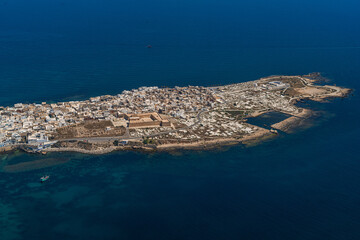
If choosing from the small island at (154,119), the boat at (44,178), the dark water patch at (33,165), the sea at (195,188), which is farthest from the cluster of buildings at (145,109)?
the boat at (44,178)

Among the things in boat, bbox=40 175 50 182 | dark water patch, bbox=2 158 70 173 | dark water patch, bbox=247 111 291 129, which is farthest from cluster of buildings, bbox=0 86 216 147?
dark water patch, bbox=247 111 291 129

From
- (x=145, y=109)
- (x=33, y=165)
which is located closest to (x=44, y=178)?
(x=33, y=165)

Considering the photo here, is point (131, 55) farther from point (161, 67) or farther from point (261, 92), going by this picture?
point (261, 92)

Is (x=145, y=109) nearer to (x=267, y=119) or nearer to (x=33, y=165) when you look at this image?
(x=267, y=119)

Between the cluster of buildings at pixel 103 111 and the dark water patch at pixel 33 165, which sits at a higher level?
the cluster of buildings at pixel 103 111

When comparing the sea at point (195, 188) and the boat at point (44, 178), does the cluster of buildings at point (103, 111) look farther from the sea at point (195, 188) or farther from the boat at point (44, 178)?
the boat at point (44, 178)

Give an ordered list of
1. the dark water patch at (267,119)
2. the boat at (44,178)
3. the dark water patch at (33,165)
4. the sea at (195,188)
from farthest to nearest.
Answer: the dark water patch at (267,119) → the dark water patch at (33,165) → the boat at (44,178) → the sea at (195,188)
